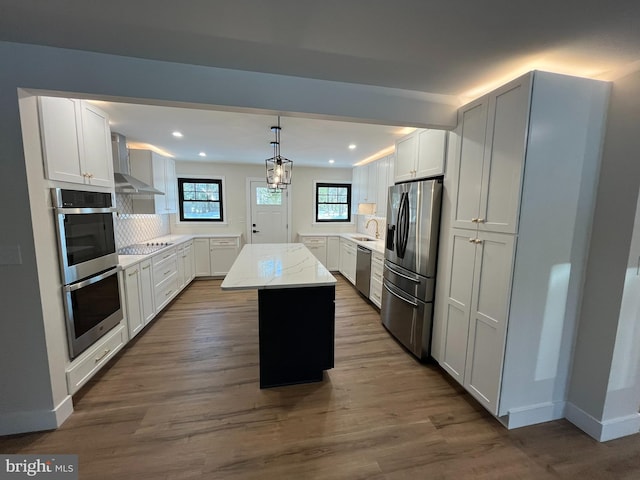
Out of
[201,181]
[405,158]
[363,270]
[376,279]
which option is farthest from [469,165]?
[201,181]

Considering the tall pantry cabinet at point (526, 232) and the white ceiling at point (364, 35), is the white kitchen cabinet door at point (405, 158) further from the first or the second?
the white ceiling at point (364, 35)

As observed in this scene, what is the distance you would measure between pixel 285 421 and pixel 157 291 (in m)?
2.60

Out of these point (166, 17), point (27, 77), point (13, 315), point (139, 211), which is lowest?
point (13, 315)

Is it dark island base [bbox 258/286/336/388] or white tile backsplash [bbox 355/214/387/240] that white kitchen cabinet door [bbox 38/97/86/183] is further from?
white tile backsplash [bbox 355/214/387/240]

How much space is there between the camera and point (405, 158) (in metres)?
3.01

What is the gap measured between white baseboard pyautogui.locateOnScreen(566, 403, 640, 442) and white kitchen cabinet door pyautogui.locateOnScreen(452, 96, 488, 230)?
154 cm

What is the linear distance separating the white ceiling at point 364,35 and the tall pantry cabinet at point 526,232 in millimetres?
183

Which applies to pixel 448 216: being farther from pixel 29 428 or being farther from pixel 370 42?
pixel 29 428

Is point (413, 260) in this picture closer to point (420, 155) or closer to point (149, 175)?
point (420, 155)

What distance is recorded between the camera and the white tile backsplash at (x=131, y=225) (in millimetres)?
3625

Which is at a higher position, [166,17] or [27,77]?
[166,17]

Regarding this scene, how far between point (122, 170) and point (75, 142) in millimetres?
1470

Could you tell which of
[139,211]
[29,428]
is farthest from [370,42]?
[139,211]

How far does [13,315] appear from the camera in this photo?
5.58 feet
